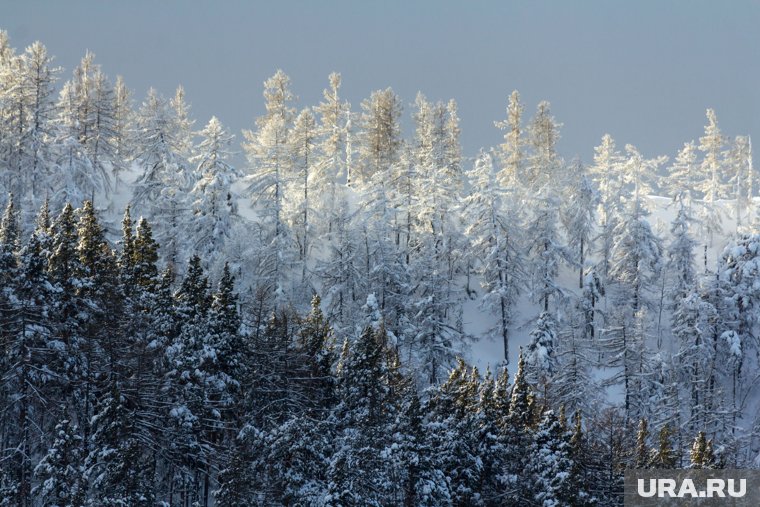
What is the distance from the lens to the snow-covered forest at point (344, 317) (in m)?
36.6

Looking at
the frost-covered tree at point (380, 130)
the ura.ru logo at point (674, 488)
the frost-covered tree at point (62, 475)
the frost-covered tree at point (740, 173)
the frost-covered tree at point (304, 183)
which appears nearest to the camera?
the frost-covered tree at point (62, 475)

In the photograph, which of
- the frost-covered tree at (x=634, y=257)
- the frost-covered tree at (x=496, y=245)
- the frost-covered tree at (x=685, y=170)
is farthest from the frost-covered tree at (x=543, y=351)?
the frost-covered tree at (x=685, y=170)

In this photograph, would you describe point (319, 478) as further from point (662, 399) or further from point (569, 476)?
point (662, 399)

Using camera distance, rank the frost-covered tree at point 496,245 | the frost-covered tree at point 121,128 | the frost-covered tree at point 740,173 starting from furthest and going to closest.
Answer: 1. the frost-covered tree at point 740,173
2. the frost-covered tree at point 121,128
3. the frost-covered tree at point 496,245

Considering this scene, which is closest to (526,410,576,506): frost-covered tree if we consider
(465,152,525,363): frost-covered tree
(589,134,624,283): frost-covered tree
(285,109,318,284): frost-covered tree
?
(465,152,525,363): frost-covered tree

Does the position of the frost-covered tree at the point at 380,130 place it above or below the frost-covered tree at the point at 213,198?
above

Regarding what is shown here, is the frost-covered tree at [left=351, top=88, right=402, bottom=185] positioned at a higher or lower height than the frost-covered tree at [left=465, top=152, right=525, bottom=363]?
higher

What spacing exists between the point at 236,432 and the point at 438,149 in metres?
40.6

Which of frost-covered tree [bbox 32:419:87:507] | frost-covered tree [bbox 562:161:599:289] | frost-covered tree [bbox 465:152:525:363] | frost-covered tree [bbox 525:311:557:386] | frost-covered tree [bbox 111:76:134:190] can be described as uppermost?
frost-covered tree [bbox 111:76:134:190]

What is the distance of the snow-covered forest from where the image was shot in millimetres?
36594

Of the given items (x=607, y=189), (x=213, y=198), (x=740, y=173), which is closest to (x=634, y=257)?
(x=607, y=189)

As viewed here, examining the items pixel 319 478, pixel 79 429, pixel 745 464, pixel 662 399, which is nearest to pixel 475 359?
pixel 662 399

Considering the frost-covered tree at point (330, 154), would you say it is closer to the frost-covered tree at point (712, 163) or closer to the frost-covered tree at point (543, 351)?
the frost-covered tree at point (543, 351)

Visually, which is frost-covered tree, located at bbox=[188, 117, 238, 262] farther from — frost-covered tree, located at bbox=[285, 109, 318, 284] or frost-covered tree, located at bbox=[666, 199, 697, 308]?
frost-covered tree, located at bbox=[666, 199, 697, 308]
